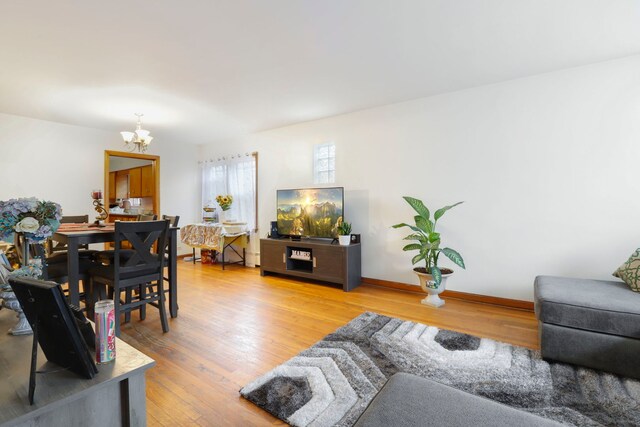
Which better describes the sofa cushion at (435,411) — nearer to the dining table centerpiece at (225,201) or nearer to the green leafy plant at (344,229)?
the green leafy plant at (344,229)

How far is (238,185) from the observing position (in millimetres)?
5480

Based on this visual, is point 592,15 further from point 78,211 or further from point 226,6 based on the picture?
point 78,211

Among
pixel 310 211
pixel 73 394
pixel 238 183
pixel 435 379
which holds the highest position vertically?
pixel 238 183

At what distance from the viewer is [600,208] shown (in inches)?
108

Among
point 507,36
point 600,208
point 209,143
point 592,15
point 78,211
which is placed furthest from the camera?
point 209,143

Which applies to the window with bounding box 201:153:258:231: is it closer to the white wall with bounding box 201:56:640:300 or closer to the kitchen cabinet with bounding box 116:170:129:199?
the white wall with bounding box 201:56:640:300

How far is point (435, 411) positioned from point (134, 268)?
2.41 m

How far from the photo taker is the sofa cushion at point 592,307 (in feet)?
5.94

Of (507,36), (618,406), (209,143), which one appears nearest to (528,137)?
(507,36)

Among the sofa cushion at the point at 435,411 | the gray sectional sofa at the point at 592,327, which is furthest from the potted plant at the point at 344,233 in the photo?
the sofa cushion at the point at 435,411

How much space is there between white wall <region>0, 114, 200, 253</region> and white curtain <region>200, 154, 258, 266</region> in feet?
3.12

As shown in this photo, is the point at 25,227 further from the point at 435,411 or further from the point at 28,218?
the point at 435,411

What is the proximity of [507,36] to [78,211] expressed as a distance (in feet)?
19.7

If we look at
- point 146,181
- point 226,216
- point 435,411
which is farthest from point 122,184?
point 435,411
